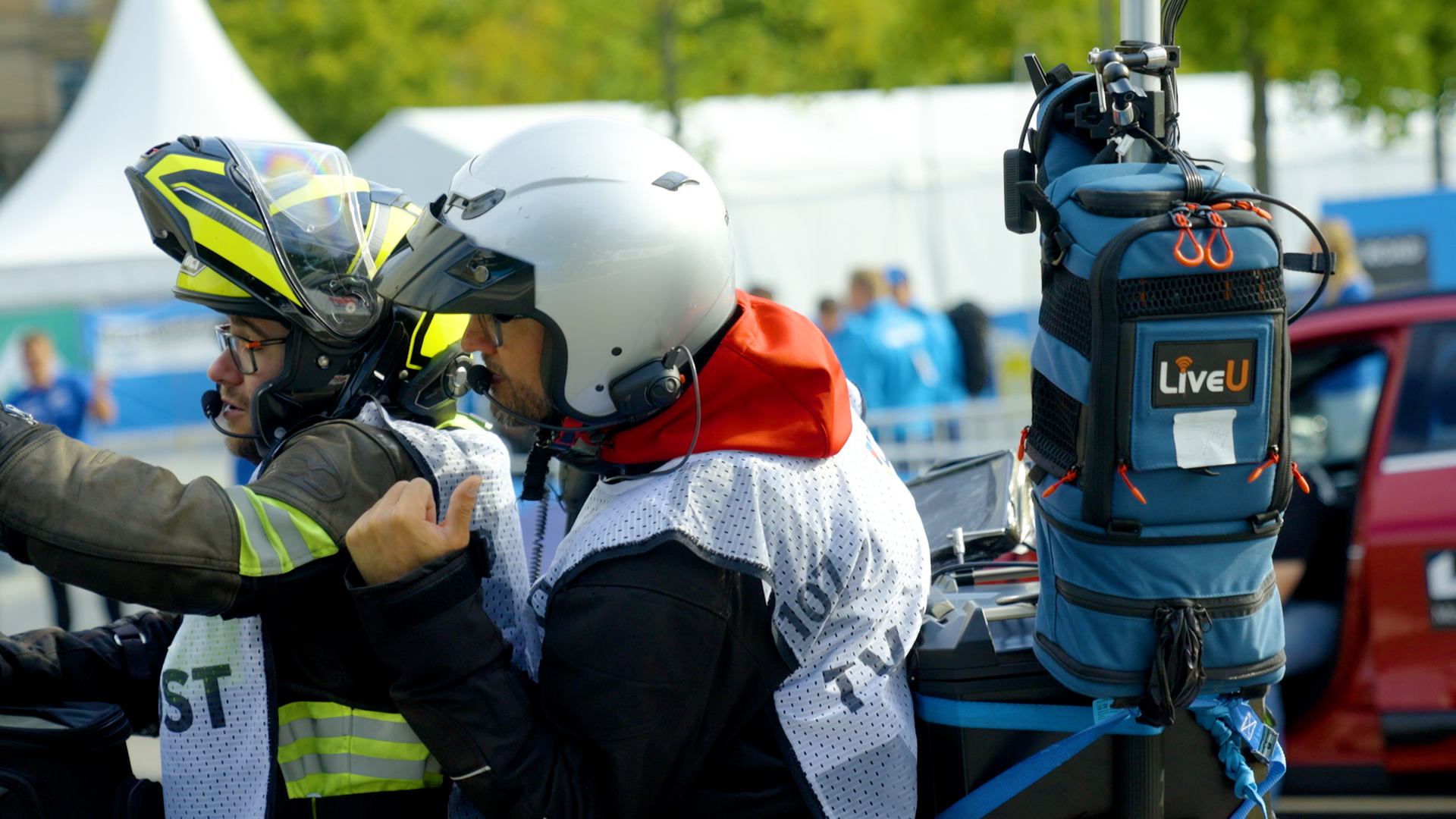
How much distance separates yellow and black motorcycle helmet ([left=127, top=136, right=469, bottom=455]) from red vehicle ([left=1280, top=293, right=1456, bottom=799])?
3227mm

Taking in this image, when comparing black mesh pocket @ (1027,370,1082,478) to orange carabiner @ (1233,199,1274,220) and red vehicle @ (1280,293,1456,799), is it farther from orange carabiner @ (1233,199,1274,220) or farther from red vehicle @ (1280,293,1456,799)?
red vehicle @ (1280,293,1456,799)

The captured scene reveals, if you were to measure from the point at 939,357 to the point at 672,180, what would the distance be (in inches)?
281

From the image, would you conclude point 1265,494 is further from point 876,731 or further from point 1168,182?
point 876,731

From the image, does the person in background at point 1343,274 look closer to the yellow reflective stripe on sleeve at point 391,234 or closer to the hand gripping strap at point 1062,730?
the hand gripping strap at point 1062,730

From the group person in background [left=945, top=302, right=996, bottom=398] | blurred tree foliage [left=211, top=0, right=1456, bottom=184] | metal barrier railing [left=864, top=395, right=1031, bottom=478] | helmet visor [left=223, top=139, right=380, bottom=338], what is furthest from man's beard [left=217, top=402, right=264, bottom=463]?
blurred tree foliage [left=211, top=0, right=1456, bottom=184]

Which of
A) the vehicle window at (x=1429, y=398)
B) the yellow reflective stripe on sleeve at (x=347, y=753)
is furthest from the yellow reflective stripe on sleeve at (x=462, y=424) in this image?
the vehicle window at (x=1429, y=398)

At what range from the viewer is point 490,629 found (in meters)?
1.94

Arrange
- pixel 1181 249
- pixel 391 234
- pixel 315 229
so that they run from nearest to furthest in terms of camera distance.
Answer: pixel 1181 249 → pixel 315 229 → pixel 391 234

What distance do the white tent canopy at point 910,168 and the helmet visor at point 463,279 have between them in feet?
34.4

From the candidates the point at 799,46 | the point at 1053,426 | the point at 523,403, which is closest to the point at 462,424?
the point at 523,403

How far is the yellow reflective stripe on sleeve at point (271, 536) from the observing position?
1.88m

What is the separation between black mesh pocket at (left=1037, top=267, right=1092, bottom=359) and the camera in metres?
1.83

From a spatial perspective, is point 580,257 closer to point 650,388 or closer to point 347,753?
point 650,388

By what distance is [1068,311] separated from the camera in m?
1.87
